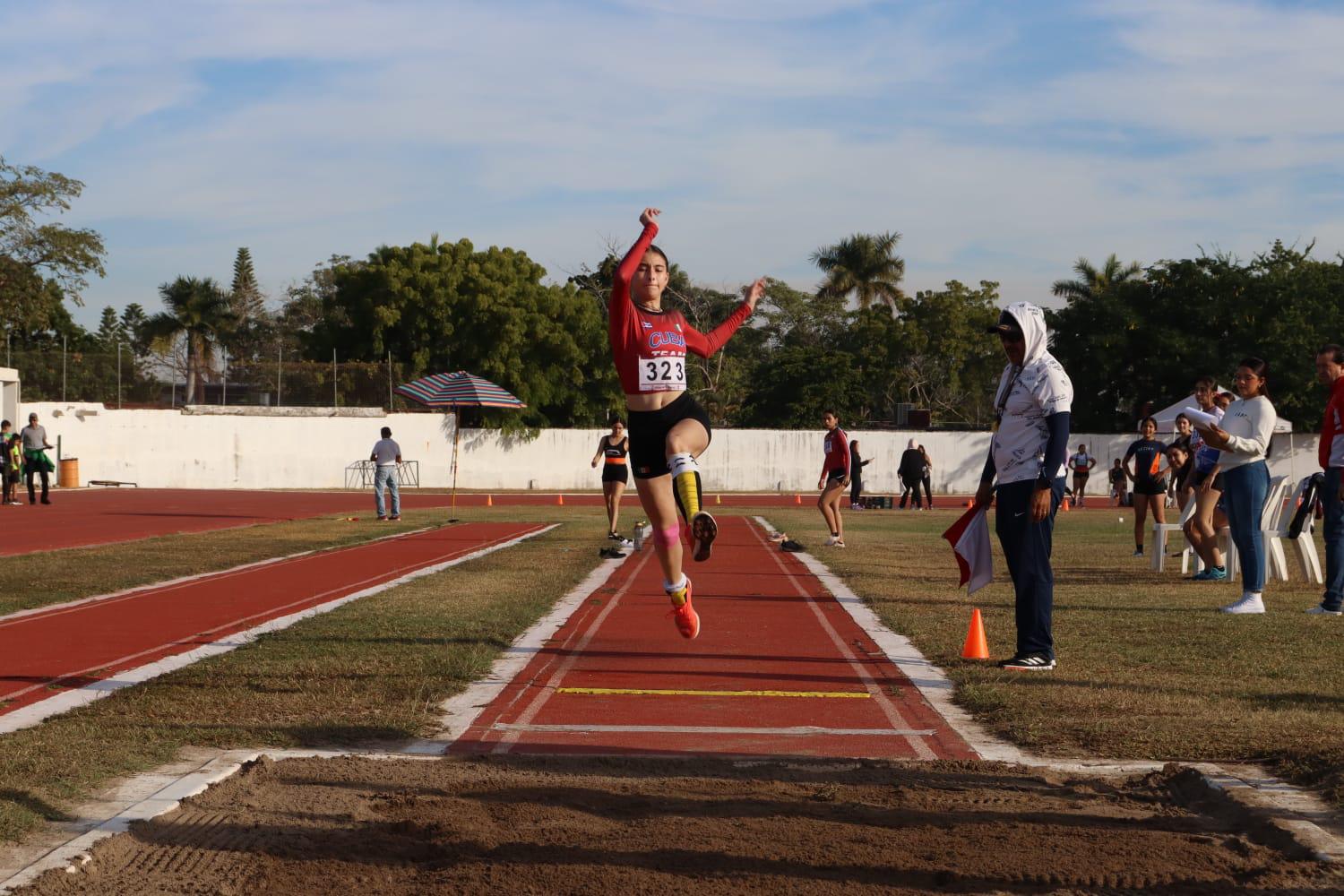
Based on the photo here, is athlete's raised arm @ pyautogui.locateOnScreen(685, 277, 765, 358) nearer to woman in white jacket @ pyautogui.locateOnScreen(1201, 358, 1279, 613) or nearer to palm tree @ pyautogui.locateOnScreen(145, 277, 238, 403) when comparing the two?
woman in white jacket @ pyautogui.locateOnScreen(1201, 358, 1279, 613)

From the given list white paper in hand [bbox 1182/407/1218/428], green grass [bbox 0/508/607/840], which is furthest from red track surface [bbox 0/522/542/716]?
white paper in hand [bbox 1182/407/1218/428]

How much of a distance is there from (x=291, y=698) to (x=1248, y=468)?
8.17 meters

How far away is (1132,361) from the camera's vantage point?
2306 inches

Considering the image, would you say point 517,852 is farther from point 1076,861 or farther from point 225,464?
point 225,464

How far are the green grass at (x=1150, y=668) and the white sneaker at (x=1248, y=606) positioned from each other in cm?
10

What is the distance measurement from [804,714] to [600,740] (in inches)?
47.8

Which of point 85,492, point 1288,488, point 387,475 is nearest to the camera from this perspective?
point 1288,488

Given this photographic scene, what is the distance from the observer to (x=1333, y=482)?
1070cm

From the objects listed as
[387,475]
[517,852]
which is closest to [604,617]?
[517,852]

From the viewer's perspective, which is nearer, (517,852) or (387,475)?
(517,852)

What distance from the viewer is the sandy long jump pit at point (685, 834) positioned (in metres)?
3.75

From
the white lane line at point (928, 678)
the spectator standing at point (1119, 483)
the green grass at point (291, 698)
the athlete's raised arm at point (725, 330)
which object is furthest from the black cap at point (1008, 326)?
the spectator standing at point (1119, 483)

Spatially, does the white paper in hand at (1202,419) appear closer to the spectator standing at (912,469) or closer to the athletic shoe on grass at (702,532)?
the athletic shoe on grass at (702,532)

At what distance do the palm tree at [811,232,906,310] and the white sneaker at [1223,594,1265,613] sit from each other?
71.1 meters
